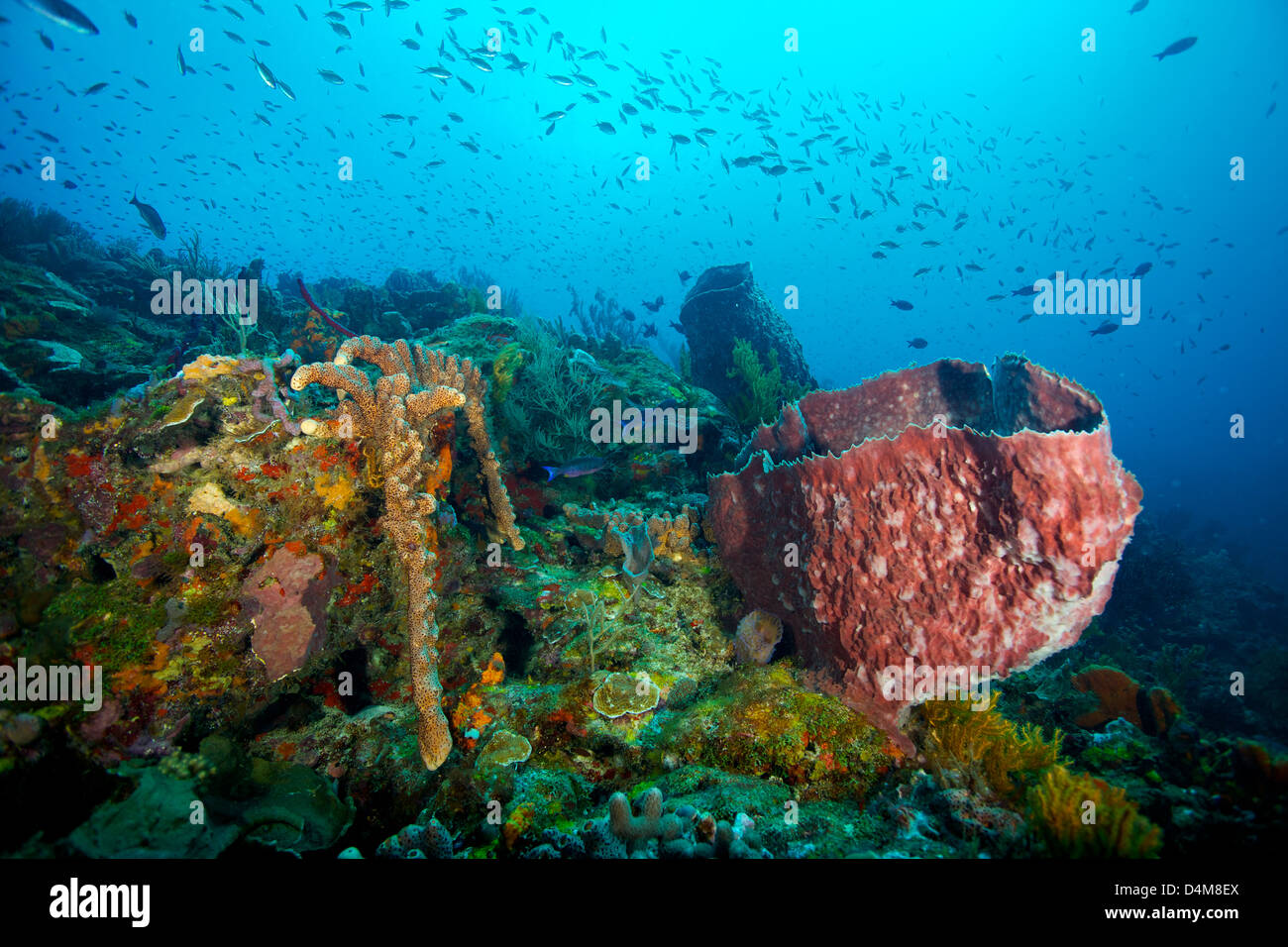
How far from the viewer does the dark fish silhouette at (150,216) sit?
7.68 metres

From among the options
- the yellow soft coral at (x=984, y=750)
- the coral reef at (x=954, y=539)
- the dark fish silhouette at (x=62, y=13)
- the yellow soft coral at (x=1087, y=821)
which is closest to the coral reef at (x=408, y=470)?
the coral reef at (x=954, y=539)

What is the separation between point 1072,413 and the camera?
298 centimetres

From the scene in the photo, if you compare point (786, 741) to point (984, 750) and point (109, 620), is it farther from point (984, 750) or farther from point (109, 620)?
point (109, 620)

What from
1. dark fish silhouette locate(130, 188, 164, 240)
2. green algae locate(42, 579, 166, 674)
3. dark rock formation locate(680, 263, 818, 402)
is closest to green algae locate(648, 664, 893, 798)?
green algae locate(42, 579, 166, 674)

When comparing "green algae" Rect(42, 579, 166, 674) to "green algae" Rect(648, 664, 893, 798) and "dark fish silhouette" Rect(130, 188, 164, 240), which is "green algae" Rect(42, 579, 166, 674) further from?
"dark fish silhouette" Rect(130, 188, 164, 240)

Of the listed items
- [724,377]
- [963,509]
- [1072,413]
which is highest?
[724,377]

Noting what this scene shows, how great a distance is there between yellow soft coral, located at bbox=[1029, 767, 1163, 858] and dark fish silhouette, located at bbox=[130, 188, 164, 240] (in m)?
12.6

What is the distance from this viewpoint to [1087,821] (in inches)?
93.3

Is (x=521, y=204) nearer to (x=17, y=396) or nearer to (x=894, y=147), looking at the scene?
(x=894, y=147)

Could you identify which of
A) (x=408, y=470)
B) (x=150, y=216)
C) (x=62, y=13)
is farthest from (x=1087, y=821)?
(x=62, y=13)
